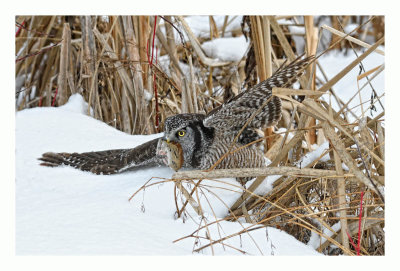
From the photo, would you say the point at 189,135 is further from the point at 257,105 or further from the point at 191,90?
the point at 191,90

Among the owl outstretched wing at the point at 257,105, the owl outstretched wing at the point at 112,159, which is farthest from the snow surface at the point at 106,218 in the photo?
the owl outstretched wing at the point at 257,105

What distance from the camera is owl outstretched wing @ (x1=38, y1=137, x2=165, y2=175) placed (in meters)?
2.40

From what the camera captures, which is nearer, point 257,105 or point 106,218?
point 106,218

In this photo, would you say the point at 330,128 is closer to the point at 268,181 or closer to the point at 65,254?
the point at 268,181

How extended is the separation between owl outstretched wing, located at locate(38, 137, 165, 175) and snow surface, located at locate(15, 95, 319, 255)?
42mm

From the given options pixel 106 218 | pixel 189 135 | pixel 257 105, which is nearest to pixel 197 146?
pixel 189 135

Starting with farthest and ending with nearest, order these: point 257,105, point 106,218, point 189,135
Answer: point 189,135 → point 257,105 → point 106,218

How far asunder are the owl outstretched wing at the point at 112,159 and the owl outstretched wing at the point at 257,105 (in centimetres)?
30

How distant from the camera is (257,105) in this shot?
2285 millimetres

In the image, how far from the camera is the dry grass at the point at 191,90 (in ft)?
6.04

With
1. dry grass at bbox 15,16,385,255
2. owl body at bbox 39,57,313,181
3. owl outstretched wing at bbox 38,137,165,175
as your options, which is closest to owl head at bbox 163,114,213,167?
owl body at bbox 39,57,313,181

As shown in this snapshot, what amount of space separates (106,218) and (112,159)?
27.6 inches

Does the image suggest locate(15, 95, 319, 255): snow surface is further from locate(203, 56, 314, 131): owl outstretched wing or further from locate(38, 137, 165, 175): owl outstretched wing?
locate(203, 56, 314, 131): owl outstretched wing
